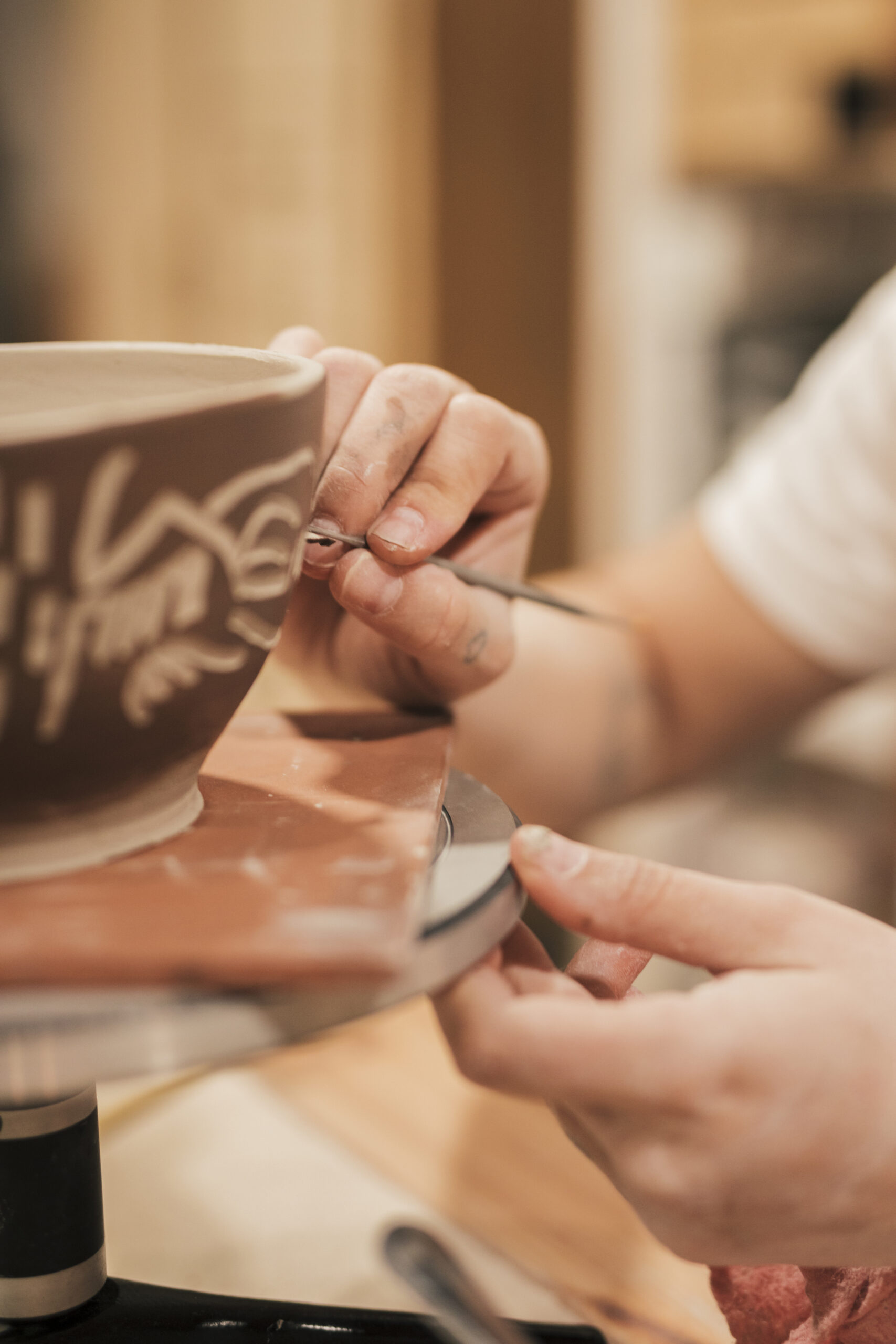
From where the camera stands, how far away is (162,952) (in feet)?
0.70

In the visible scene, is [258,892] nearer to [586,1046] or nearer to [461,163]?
[586,1046]

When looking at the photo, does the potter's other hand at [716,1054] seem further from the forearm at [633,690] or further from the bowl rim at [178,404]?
the forearm at [633,690]

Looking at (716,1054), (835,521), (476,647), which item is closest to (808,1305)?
(716,1054)

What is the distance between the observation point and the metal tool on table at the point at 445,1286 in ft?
0.85

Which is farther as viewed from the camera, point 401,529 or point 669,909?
point 401,529

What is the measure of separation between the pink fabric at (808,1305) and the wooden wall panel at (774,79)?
1498 millimetres

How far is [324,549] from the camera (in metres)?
0.41

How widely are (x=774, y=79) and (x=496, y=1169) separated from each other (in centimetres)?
145

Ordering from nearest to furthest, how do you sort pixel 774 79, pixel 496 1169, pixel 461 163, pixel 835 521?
pixel 496 1169 < pixel 835 521 < pixel 774 79 < pixel 461 163

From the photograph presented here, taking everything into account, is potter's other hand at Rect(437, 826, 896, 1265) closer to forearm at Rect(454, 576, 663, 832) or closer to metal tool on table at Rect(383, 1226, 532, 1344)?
metal tool on table at Rect(383, 1226, 532, 1344)

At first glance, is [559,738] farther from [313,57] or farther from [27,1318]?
[313,57]

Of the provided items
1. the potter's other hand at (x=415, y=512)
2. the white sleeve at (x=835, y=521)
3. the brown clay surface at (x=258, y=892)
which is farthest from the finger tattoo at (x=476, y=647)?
the white sleeve at (x=835, y=521)

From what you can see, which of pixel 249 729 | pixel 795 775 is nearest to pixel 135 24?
pixel 795 775

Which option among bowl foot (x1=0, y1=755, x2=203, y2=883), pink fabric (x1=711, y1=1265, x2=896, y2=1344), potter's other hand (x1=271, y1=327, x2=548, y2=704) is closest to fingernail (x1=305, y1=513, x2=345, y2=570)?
potter's other hand (x1=271, y1=327, x2=548, y2=704)
